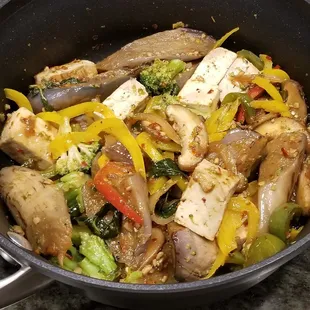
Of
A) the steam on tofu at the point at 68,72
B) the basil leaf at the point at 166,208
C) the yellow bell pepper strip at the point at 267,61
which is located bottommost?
the basil leaf at the point at 166,208

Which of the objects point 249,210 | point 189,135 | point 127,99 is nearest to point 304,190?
point 249,210

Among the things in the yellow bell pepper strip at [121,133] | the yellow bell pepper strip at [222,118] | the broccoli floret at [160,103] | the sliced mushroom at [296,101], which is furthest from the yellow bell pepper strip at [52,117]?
the sliced mushroom at [296,101]

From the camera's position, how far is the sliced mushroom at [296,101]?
7.05ft

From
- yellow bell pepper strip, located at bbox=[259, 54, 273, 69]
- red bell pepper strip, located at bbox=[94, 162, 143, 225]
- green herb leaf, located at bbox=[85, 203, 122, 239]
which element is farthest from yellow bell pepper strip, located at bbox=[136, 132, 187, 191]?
yellow bell pepper strip, located at bbox=[259, 54, 273, 69]

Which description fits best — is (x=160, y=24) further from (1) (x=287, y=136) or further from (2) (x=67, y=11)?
(1) (x=287, y=136)

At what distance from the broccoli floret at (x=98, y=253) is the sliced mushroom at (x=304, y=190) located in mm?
671

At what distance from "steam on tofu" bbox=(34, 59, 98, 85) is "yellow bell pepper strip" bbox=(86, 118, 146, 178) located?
37 cm

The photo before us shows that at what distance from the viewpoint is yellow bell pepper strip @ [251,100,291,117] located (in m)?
2.11

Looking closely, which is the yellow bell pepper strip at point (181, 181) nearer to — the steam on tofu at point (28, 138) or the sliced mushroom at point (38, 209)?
the sliced mushroom at point (38, 209)

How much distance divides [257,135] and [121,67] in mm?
722

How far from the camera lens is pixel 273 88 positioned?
7.12 ft

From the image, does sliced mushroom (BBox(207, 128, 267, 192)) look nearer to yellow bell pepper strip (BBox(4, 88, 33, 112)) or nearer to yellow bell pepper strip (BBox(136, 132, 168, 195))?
yellow bell pepper strip (BBox(136, 132, 168, 195))

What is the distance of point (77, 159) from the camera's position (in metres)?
2.02

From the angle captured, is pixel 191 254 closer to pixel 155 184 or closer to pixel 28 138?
pixel 155 184
